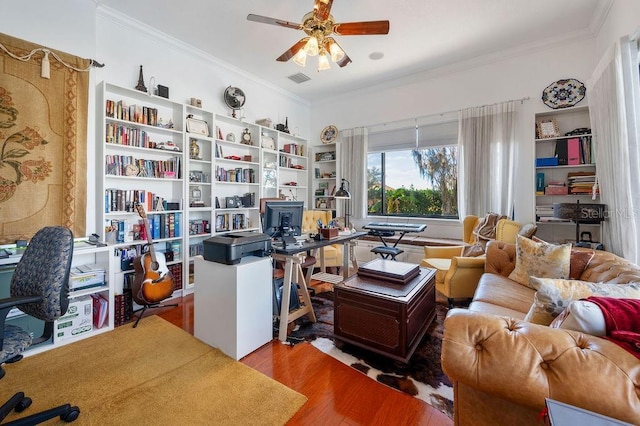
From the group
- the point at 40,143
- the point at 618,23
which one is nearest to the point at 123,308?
the point at 40,143

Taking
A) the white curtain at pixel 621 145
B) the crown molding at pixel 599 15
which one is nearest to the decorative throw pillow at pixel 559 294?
the white curtain at pixel 621 145

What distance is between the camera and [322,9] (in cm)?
206

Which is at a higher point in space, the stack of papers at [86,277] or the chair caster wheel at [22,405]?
the stack of papers at [86,277]

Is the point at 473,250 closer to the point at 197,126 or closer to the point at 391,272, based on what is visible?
the point at 391,272

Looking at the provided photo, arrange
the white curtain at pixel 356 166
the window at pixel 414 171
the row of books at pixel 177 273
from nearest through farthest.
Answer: the row of books at pixel 177 273 < the window at pixel 414 171 < the white curtain at pixel 356 166

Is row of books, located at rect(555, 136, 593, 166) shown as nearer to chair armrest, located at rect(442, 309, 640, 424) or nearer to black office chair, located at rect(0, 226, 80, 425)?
chair armrest, located at rect(442, 309, 640, 424)

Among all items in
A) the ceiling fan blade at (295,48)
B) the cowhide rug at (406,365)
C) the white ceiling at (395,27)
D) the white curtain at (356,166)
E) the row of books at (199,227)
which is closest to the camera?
the cowhide rug at (406,365)

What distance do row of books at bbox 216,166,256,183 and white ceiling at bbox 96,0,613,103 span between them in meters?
1.50

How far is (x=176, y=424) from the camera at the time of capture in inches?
56.7

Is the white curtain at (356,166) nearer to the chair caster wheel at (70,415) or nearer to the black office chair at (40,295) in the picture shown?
the black office chair at (40,295)

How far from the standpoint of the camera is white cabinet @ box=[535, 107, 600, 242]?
10.2ft

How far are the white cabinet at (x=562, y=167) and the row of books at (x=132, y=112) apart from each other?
4.57m

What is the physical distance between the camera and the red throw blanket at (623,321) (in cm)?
84

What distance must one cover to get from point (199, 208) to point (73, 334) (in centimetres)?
170
